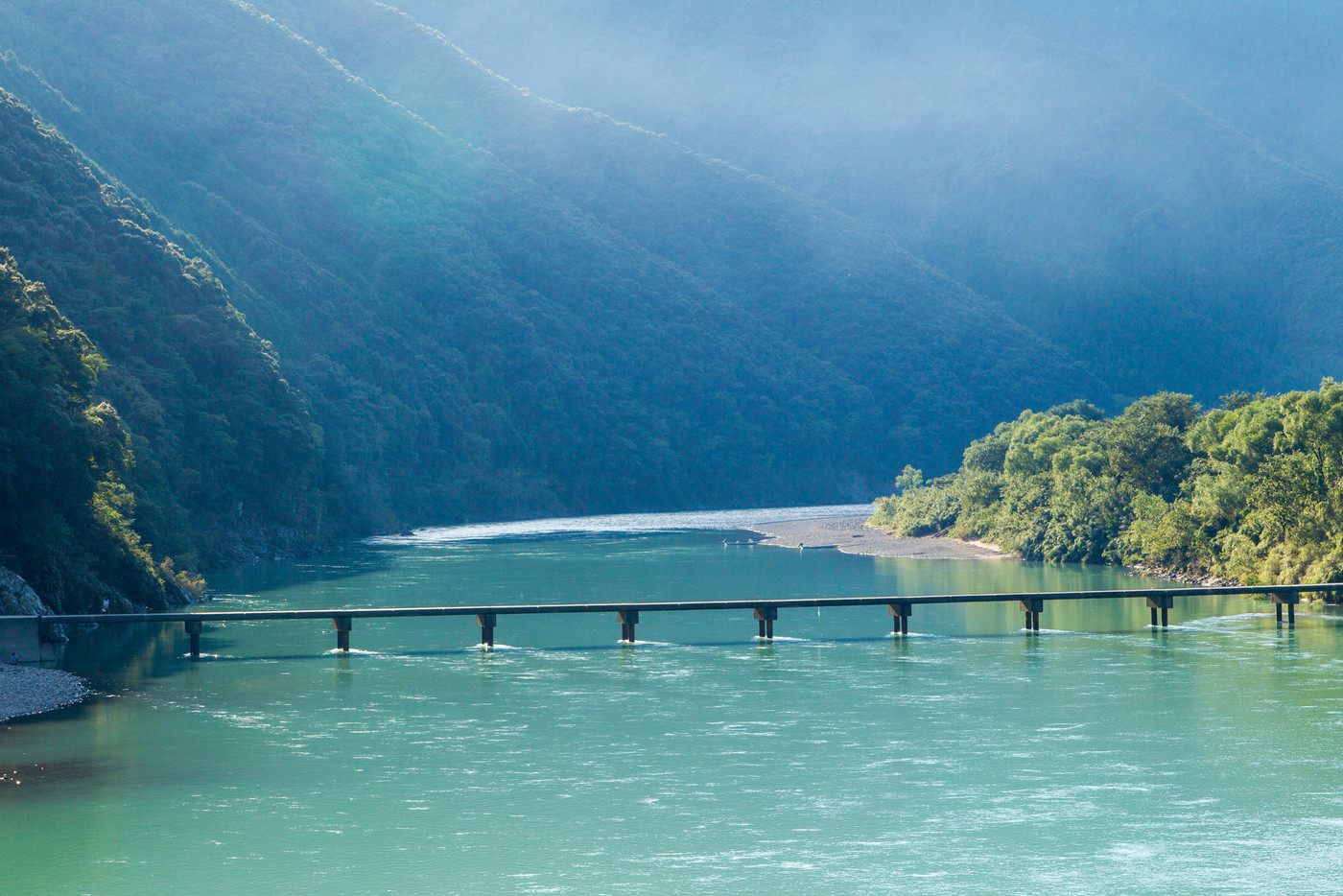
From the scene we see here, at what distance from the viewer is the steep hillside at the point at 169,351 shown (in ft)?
220

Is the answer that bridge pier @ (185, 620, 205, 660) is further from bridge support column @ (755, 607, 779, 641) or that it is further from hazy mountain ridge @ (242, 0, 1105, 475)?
hazy mountain ridge @ (242, 0, 1105, 475)

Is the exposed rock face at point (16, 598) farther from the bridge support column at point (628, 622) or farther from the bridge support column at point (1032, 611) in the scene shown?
the bridge support column at point (1032, 611)

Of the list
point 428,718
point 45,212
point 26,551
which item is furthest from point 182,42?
point 428,718

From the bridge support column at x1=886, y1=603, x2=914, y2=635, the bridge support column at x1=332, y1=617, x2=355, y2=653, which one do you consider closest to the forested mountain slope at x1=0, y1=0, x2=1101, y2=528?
the bridge support column at x1=332, y1=617, x2=355, y2=653

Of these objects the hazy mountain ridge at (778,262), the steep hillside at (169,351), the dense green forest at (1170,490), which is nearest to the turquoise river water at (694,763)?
the dense green forest at (1170,490)

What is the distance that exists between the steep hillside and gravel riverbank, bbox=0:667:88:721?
2778 cm

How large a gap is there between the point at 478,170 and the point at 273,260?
4671 centimetres

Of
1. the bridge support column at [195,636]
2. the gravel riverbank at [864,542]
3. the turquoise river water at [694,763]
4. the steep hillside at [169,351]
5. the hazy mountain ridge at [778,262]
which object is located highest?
the hazy mountain ridge at [778,262]

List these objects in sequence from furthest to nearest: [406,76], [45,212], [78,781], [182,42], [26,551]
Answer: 1. [406,76]
2. [182,42]
3. [45,212]
4. [26,551]
5. [78,781]

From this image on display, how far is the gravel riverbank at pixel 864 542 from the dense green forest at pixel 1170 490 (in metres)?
1.46

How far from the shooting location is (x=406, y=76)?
19438 centimetres

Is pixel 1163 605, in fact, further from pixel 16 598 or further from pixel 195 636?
pixel 16 598

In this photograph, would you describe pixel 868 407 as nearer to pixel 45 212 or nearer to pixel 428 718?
pixel 45 212

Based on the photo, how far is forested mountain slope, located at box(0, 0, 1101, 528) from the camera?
122 meters
